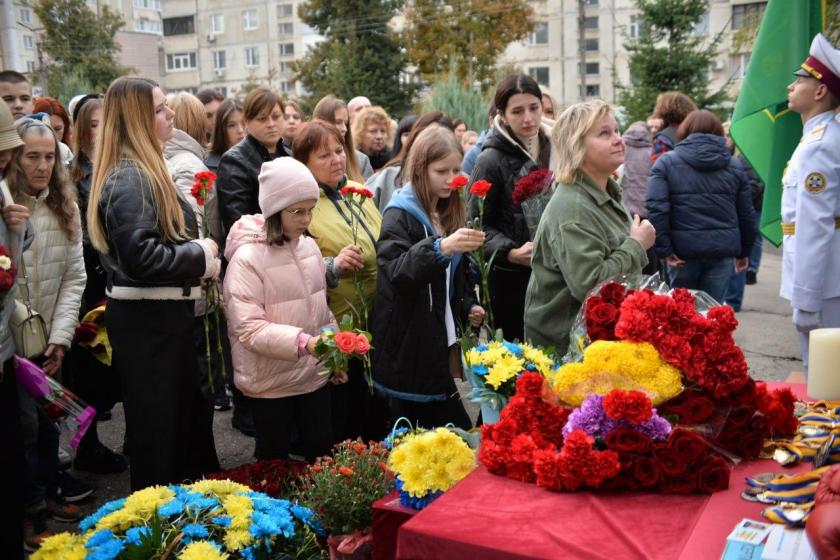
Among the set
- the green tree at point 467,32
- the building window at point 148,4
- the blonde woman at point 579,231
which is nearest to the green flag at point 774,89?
the blonde woman at point 579,231

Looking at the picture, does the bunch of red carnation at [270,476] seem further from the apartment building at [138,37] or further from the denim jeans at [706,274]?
Answer: the apartment building at [138,37]

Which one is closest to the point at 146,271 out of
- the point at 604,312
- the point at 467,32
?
the point at 604,312

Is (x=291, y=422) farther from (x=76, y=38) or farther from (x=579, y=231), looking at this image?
(x=76, y=38)

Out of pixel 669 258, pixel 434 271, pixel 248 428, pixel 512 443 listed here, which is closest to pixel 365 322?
pixel 434 271

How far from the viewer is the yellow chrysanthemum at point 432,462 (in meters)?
2.43

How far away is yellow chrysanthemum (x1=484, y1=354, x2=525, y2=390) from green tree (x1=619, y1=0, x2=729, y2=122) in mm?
16864

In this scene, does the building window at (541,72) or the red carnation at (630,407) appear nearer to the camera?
the red carnation at (630,407)

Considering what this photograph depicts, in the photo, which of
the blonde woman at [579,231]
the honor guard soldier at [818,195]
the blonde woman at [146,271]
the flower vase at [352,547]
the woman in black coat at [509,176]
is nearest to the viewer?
the flower vase at [352,547]

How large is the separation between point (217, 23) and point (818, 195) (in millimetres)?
56016

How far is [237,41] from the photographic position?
181ft

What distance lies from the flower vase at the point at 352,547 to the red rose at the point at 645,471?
984 millimetres

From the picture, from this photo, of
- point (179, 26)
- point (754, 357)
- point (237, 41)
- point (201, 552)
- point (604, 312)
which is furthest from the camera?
point (179, 26)

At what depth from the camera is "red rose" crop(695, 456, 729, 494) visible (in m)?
2.08

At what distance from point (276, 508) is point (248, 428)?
9.56ft
